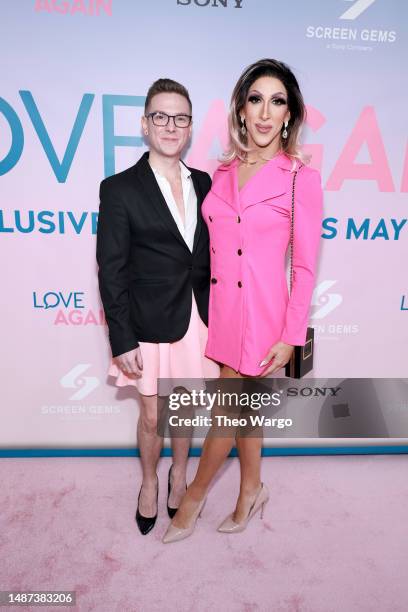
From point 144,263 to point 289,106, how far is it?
0.84 meters

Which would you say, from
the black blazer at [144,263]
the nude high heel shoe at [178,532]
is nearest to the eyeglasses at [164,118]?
the black blazer at [144,263]

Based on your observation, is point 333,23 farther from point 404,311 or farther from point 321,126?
point 404,311

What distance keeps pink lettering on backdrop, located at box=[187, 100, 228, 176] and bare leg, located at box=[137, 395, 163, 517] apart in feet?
3.91

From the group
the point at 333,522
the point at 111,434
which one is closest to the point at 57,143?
the point at 111,434

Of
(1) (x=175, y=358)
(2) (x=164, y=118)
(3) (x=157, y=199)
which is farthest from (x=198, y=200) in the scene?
(1) (x=175, y=358)

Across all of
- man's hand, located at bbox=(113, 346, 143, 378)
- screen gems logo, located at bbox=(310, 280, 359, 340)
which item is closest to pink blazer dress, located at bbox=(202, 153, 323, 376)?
man's hand, located at bbox=(113, 346, 143, 378)

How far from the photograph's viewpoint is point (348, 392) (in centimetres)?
290

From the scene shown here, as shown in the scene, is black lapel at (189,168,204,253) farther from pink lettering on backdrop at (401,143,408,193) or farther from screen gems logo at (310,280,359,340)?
pink lettering on backdrop at (401,143,408,193)

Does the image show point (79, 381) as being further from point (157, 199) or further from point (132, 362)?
point (157, 199)

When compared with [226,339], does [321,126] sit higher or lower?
higher

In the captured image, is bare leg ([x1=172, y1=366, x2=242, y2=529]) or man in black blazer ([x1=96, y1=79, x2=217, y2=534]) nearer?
man in black blazer ([x1=96, y1=79, x2=217, y2=534])

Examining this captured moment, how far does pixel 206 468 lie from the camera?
2193 mm

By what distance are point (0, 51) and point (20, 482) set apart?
2.20 m

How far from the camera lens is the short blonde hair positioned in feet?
6.02
